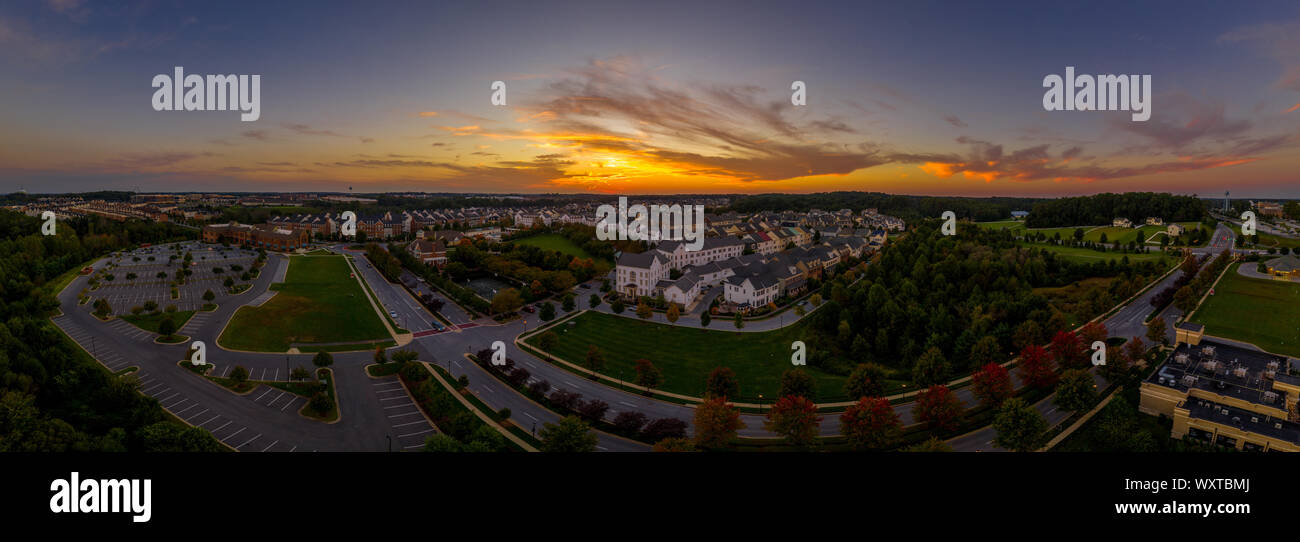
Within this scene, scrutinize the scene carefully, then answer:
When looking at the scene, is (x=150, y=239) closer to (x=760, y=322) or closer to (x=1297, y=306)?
(x=760, y=322)

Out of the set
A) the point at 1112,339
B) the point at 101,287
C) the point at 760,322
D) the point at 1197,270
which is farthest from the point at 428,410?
the point at 1197,270

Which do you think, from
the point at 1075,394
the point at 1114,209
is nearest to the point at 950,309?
the point at 1075,394

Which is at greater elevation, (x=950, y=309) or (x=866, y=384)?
(x=950, y=309)

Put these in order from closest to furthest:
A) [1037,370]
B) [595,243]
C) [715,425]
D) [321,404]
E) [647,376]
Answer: [715,425] < [321,404] < [1037,370] < [647,376] < [595,243]

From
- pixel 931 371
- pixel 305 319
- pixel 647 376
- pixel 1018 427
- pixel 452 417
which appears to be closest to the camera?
pixel 1018 427

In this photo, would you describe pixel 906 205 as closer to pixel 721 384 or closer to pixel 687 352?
pixel 687 352

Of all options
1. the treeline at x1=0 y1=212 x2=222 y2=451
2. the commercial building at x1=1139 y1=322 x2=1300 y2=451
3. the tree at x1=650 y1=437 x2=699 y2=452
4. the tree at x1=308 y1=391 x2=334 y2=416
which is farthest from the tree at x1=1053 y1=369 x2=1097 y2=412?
the treeline at x1=0 y1=212 x2=222 y2=451

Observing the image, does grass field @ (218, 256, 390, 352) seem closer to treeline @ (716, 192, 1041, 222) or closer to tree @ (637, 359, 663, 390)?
tree @ (637, 359, 663, 390)
